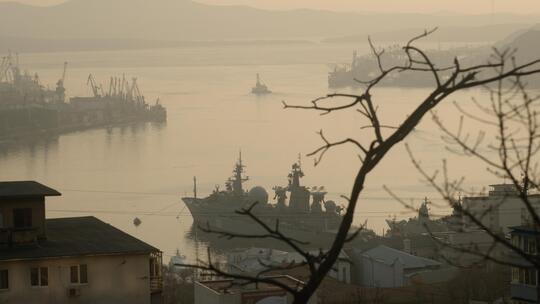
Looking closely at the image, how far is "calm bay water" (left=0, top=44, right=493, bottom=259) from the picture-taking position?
11.0m

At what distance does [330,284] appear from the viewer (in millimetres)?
6191

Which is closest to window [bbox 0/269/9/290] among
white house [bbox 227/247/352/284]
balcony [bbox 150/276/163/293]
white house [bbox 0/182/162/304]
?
white house [bbox 0/182/162/304]

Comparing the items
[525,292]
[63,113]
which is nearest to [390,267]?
[525,292]

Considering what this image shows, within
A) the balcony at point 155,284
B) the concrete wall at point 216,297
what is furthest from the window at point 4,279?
the concrete wall at point 216,297

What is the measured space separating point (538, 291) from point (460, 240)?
3.78 metres

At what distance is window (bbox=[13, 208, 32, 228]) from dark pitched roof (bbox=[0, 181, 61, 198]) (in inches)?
1.6

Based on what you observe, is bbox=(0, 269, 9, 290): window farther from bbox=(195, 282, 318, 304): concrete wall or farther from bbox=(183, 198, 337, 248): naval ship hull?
bbox=(183, 198, 337, 248): naval ship hull

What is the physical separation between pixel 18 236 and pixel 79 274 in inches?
6.0

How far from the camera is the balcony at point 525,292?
375 cm

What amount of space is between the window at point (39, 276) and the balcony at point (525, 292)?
137cm

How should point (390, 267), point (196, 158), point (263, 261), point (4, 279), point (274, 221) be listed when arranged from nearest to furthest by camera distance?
point (4, 279), point (263, 261), point (390, 267), point (274, 221), point (196, 158)

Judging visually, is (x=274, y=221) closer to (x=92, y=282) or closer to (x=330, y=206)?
(x=330, y=206)

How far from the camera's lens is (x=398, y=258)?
7250mm

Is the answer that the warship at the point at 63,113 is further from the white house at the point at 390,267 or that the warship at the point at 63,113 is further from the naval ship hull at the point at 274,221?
the white house at the point at 390,267
